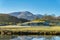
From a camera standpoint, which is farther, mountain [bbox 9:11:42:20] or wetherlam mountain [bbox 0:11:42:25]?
mountain [bbox 9:11:42:20]

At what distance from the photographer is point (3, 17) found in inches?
1499

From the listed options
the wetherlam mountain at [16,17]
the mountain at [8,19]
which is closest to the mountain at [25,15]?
the wetherlam mountain at [16,17]

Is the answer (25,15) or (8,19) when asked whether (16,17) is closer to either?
(8,19)

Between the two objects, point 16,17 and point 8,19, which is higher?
point 16,17

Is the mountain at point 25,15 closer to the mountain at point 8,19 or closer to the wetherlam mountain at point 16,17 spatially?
the wetherlam mountain at point 16,17

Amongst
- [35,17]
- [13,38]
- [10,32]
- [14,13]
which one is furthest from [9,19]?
[13,38]

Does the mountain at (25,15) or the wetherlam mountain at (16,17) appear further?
the mountain at (25,15)

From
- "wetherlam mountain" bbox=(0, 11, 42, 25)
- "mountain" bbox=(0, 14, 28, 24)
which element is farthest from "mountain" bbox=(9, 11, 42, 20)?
"mountain" bbox=(0, 14, 28, 24)

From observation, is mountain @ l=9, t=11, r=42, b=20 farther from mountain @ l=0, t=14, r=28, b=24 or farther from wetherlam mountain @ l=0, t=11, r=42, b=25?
mountain @ l=0, t=14, r=28, b=24

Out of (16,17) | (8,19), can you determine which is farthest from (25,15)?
(8,19)

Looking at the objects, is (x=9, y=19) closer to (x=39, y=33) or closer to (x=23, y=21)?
(x=23, y=21)

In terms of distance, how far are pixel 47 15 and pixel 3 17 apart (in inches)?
299

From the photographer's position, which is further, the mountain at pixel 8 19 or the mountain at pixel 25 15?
the mountain at pixel 25 15

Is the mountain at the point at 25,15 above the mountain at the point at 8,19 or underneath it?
above
